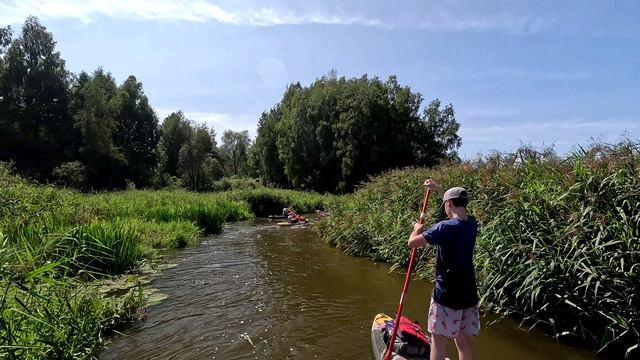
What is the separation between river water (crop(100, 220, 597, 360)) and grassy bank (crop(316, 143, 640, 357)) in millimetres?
482

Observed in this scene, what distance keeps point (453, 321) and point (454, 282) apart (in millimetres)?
413

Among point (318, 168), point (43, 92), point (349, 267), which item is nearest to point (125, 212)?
point (349, 267)

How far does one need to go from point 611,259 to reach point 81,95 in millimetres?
57481

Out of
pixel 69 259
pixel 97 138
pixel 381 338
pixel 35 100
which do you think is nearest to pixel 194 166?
pixel 97 138

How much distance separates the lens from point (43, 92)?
48.2 meters

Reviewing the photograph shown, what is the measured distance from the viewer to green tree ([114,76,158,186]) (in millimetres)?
56688

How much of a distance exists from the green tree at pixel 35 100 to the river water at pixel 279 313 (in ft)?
135

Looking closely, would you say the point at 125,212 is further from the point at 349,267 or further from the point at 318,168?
the point at 318,168

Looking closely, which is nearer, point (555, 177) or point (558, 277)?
point (558, 277)

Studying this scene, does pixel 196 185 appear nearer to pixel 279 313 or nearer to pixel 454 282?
pixel 279 313

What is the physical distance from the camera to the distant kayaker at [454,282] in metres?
4.58

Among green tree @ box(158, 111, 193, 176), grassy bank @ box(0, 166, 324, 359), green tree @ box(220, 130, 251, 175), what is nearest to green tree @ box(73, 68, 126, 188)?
green tree @ box(158, 111, 193, 176)

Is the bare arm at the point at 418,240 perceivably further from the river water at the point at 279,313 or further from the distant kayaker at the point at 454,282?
the river water at the point at 279,313

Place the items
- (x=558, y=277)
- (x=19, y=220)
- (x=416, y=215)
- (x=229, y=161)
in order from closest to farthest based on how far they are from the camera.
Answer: (x=558, y=277), (x=19, y=220), (x=416, y=215), (x=229, y=161)
